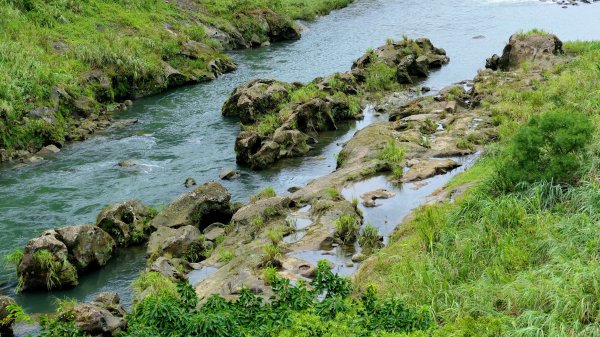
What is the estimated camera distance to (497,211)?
16.5 meters

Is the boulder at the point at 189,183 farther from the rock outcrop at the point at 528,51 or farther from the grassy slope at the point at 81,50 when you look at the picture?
the rock outcrop at the point at 528,51

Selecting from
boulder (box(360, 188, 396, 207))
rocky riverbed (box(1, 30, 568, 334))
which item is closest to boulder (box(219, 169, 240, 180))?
rocky riverbed (box(1, 30, 568, 334))

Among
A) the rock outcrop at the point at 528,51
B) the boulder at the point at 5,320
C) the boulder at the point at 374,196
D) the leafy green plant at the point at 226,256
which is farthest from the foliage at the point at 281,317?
the rock outcrop at the point at 528,51

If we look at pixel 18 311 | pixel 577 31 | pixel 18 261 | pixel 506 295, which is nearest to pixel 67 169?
pixel 18 261

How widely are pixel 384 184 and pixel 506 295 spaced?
39.8 ft

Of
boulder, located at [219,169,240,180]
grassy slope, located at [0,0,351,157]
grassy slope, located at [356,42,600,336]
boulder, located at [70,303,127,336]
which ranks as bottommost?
boulder, located at [219,169,240,180]

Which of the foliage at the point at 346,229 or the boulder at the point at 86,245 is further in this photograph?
the boulder at the point at 86,245

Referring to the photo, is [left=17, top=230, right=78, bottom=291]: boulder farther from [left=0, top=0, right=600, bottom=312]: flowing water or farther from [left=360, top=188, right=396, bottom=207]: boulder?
[left=360, top=188, right=396, bottom=207]: boulder

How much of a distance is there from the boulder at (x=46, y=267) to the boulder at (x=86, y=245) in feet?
1.18

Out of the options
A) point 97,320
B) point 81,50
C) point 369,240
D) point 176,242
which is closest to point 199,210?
point 176,242

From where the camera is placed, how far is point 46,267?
20.3 m

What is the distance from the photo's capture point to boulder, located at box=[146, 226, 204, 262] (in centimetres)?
2172

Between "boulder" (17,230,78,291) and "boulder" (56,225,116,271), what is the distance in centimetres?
36

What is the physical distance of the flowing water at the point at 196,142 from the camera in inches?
986
